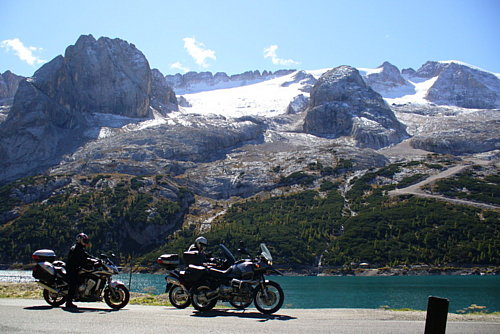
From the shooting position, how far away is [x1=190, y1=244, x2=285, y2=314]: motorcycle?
15.0 m

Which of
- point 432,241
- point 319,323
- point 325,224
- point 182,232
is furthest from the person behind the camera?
point 182,232

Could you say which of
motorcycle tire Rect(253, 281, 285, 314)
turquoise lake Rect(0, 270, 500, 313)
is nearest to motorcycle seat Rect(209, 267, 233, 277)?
motorcycle tire Rect(253, 281, 285, 314)

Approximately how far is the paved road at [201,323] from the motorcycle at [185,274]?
76.9 inches

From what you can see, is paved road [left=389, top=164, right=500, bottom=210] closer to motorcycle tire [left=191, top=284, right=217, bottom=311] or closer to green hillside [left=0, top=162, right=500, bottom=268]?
green hillside [left=0, top=162, right=500, bottom=268]

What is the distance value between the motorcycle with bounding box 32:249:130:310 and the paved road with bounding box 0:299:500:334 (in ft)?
3.19

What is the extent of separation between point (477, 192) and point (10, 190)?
145 meters

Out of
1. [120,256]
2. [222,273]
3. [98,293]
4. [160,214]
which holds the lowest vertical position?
[120,256]

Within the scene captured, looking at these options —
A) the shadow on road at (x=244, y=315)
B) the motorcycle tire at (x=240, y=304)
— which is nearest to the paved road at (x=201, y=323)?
the shadow on road at (x=244, y=315)

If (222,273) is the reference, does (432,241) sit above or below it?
below

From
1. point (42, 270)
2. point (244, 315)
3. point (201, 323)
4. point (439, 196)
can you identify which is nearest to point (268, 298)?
point (244, 315)

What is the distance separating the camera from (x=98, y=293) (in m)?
15.4

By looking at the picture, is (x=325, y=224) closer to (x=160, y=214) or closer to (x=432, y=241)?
(x=432, y=241)

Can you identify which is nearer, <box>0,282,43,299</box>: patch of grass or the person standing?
the person standing

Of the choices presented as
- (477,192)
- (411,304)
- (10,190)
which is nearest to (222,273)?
(411,304)
